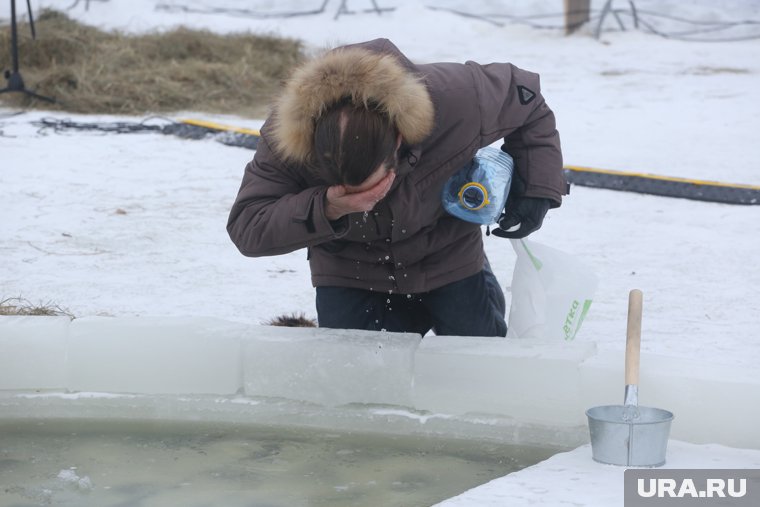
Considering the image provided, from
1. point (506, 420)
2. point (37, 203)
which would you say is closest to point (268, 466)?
point (506, 420)

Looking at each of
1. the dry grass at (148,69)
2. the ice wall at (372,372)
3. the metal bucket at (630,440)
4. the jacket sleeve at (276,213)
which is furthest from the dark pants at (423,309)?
the dry grass at (148,69)

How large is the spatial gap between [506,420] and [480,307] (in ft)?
1.55

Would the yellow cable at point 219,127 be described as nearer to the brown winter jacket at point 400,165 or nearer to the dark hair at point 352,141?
the brown winter jacket at point 400,165

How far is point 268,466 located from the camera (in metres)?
2.66

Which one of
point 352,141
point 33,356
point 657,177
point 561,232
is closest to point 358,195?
point 352,141

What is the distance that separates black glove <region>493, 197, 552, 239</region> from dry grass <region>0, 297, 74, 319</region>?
3.99ft

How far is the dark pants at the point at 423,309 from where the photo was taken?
314cm

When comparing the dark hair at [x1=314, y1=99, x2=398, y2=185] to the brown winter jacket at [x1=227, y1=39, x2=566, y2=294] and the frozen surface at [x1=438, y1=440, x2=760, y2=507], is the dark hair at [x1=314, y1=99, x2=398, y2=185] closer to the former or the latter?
the brown winter jacket at [x1=227, y1=39, x2=566, y2=294]

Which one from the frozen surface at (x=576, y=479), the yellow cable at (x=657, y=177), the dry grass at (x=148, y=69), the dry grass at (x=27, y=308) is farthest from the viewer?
the dry grass at (x=148, y=69)

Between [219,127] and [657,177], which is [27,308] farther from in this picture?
[219,127]

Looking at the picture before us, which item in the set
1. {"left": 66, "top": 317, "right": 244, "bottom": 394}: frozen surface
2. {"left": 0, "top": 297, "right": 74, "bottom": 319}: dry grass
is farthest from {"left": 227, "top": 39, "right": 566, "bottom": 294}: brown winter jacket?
{"left": 0, "top": 297, "right": 74, "bottom": 319}: dry grass

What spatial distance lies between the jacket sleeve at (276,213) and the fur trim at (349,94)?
115 millimetres

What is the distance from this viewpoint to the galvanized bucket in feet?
7.84

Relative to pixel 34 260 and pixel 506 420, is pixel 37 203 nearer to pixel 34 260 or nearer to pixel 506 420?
pixel 34 260
